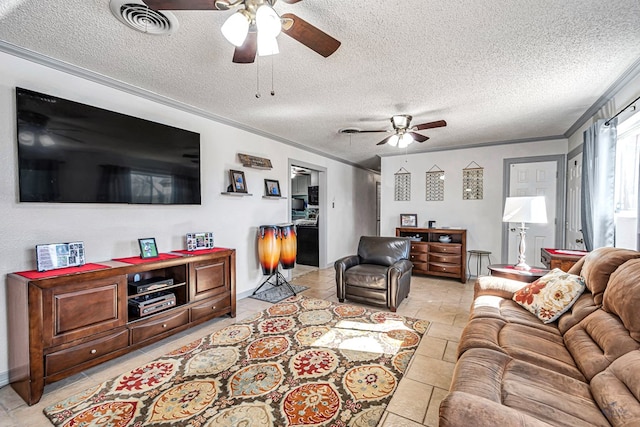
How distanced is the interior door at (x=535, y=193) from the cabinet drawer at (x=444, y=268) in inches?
37.0

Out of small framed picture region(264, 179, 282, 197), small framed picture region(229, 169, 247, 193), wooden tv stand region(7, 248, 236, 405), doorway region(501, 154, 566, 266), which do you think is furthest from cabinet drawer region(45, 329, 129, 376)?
doorway region(501, 154, 566, 266)

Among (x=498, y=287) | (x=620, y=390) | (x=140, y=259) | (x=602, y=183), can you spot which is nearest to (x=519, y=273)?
(x=498, y=287)

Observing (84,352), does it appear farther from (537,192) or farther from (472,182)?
(537,192)

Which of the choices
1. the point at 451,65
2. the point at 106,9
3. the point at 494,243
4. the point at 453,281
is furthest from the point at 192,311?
the point at 494,243

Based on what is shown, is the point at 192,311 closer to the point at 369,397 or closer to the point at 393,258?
the point at 369,397

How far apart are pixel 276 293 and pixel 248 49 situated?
10.7ft

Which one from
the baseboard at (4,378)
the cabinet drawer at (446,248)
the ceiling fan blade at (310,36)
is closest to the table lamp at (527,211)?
the cabinet drawer at (446,248)

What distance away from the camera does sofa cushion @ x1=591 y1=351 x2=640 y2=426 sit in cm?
103

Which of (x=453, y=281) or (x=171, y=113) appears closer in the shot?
(x=171, y=113)

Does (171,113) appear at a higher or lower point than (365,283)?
higher

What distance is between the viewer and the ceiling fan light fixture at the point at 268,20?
1.30 metres

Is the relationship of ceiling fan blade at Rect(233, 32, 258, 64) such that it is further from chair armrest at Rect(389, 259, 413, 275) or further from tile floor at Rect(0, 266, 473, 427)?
chair armrest at Rect(389, 259, 413, 275)

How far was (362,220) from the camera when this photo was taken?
762 centimetres

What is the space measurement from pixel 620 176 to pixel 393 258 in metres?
2.46
